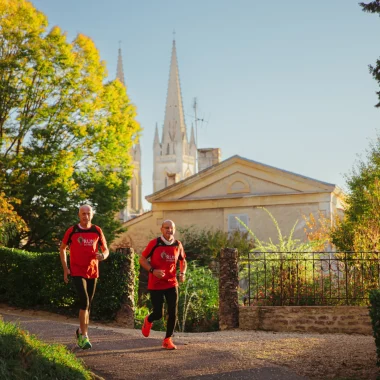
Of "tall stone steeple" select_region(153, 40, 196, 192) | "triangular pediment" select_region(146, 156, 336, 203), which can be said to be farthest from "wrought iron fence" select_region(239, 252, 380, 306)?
"tall stone steeple" select_region(153, 40, 196, 192)

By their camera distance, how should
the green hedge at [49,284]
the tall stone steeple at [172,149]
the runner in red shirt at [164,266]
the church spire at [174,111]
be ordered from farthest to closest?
the tall stone steeple at [172,149]
the church spire at [174,111]
the green hedge at [49,284]
the runner in red shirt at [164,266]

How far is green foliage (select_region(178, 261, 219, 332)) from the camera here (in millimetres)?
17297

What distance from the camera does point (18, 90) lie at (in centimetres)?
2770

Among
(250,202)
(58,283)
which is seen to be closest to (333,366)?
(58,283)

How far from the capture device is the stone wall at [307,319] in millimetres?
14766

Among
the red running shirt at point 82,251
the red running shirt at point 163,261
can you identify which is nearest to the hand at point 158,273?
the red running shirt at point 163,261

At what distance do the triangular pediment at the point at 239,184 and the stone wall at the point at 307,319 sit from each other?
42.7ft

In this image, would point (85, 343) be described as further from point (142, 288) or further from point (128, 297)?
point (142, 288)

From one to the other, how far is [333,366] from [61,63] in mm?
21908

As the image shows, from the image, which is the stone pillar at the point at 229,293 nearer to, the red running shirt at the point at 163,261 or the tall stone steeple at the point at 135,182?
the red running shirt at the point at 163,261

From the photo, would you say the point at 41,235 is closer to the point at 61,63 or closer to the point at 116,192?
the point at 116,192

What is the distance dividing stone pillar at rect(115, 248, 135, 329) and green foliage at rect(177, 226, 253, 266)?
30.4ft

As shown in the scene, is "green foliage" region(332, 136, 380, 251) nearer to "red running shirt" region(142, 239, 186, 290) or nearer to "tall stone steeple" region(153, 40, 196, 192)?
"red running shirt" region(142, 239, 186, 290)

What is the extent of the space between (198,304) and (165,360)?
8.97 metres
